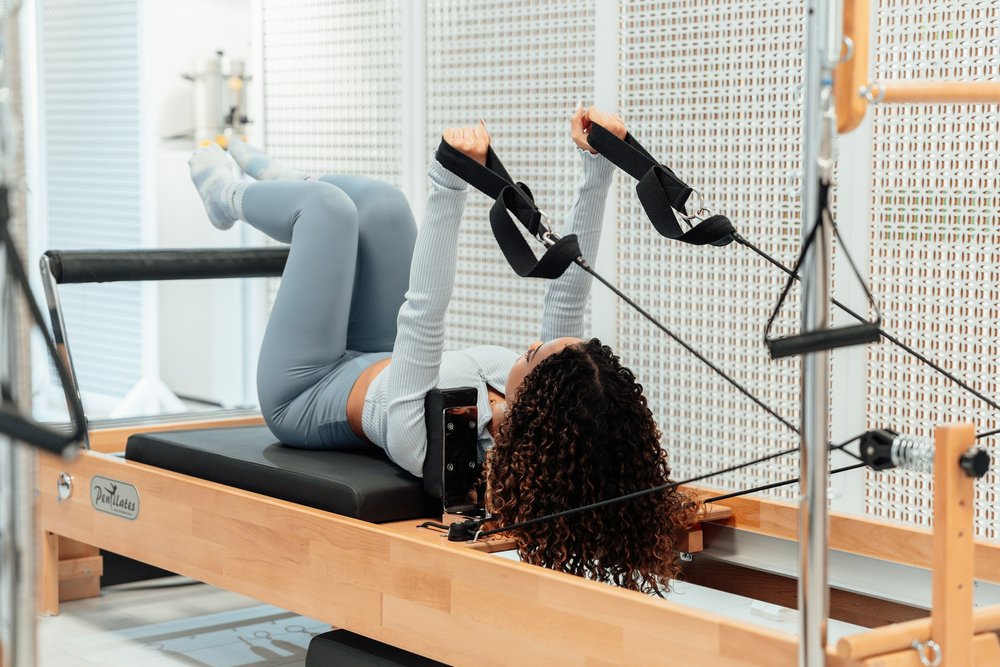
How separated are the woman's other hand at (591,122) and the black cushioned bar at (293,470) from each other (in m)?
0.85

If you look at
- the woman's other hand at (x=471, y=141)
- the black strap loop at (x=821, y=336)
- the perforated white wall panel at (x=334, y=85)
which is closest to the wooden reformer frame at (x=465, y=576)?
the black strap loop at (x=821, y=336)

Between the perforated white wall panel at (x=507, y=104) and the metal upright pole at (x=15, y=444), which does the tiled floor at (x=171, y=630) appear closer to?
the perforated white wall panel at (x=507, y=104)

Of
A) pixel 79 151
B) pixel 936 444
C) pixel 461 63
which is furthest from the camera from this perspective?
pixel 79 151

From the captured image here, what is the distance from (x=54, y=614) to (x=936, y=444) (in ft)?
8.36

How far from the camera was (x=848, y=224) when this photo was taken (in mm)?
3777

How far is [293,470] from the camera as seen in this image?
2.84 m

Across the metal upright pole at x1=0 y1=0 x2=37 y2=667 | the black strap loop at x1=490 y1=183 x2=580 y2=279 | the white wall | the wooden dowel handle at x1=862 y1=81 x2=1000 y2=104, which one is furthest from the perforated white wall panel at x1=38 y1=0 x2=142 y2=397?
the metal upright pole at x1=0 y1=0 x2=37 y2=667

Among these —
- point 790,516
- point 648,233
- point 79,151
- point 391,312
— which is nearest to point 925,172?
point 648,233

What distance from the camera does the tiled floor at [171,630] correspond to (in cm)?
312

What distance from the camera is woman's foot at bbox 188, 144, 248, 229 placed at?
3447 mm

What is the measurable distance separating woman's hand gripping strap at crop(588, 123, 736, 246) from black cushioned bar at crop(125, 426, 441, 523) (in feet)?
2.56

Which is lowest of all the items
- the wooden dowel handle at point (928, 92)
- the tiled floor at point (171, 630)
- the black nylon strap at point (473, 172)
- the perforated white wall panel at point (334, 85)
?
the tiled floor at point (171, 630)

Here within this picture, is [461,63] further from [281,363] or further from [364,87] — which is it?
[281,363]

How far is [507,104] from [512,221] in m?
2.37
